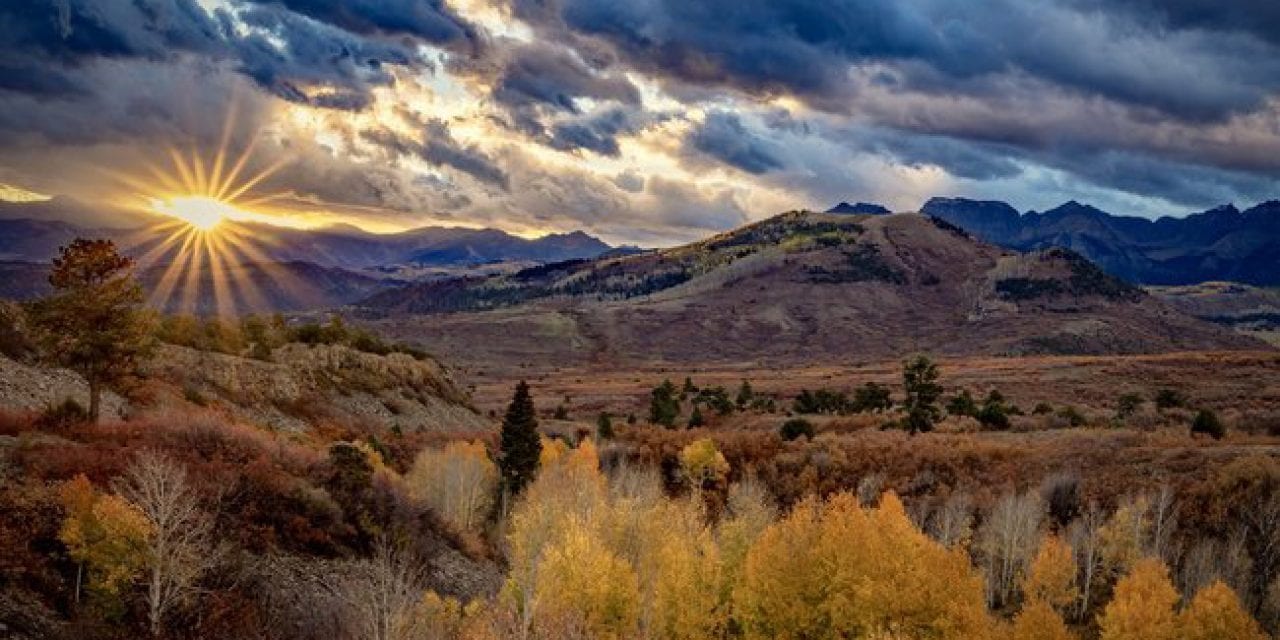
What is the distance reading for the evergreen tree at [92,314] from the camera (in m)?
45.3

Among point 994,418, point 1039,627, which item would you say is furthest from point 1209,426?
point 1039,627

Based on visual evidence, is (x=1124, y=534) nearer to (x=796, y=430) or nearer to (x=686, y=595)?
(x=686, y=595)

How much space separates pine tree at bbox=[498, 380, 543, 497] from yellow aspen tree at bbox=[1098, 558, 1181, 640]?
5040cm

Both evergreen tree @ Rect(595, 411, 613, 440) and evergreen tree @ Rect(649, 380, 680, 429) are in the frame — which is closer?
evergreen tree @ Rect(595, 411, 613, 440)

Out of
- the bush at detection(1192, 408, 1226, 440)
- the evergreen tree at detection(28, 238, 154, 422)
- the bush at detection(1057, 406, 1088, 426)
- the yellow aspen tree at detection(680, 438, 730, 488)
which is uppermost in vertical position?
the evergreen tree at detection(28, 238, 154, 422)

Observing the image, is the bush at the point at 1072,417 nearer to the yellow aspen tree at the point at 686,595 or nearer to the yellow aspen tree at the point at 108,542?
the yellow aspen tree at the point at 686,595

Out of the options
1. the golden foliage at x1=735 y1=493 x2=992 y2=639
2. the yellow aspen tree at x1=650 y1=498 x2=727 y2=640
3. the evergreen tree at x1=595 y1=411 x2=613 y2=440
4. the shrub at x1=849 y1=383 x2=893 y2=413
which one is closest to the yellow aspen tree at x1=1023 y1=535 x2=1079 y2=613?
the golden foliage at x1=735 y1=493 x2=992 y2=639

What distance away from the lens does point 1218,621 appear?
4047cm

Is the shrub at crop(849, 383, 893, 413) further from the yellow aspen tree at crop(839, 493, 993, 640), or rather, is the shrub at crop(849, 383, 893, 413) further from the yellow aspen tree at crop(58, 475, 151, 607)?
the yellow aspen tree at crop(58, 475, 151, 607)

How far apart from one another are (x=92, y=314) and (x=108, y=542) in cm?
2044

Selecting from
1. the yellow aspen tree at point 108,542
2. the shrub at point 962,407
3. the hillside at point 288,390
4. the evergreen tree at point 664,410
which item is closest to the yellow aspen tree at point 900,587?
the yellow aspen tree at point 108,542

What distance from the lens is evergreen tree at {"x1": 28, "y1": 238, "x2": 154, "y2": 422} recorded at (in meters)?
45.3

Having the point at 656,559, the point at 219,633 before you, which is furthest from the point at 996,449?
the point at 219,633

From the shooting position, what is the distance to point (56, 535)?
31562 millimetres
